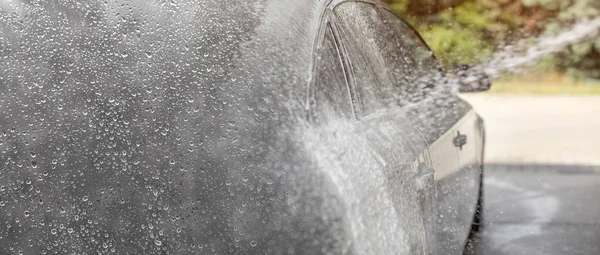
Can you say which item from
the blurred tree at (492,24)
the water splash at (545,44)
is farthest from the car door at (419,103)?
the water splash at (545,44)

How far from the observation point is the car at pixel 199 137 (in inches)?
65.7

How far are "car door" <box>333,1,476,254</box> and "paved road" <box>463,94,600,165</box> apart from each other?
1.83m

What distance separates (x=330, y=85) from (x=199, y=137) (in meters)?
0.32

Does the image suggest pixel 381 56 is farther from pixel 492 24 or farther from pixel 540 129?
pixel 492 24

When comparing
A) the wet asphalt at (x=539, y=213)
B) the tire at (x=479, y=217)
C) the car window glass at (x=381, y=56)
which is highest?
the car window glass at (x=381, y=56)

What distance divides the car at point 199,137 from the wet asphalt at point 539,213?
891mm

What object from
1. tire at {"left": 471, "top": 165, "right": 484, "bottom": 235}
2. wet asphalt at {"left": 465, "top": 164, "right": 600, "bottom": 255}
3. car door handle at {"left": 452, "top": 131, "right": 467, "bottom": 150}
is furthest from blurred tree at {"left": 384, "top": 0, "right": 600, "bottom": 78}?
car door handle at {"left": 452, "top": 131, "right": 467, "bottom": 150}

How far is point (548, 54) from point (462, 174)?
4.46 meters

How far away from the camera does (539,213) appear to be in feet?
11.9

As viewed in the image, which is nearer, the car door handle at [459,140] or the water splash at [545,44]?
the car door handle at [459,140]

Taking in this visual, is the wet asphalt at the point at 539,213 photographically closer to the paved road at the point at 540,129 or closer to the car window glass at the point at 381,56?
the paved road at the point at 540,129

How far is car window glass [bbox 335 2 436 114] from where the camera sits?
6.86ft

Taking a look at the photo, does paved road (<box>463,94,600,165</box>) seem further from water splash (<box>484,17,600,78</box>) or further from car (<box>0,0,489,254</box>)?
car (<box>0,0,489,254</box>)

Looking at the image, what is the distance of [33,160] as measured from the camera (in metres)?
1.83
